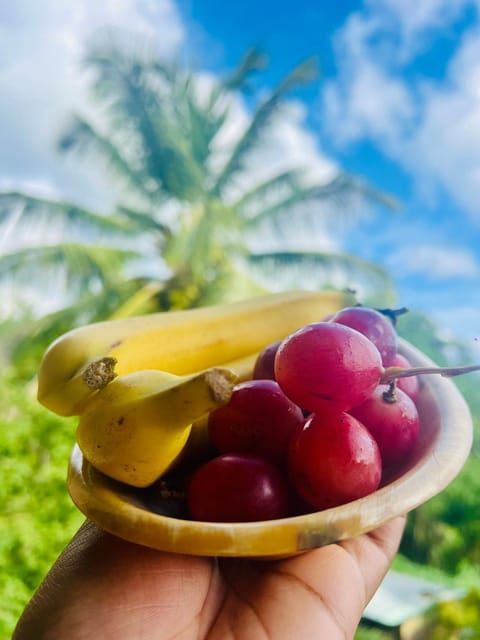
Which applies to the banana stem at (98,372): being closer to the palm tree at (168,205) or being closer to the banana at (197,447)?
the banana at (197,447)

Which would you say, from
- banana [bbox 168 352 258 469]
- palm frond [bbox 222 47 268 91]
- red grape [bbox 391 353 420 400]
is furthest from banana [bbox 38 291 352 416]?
palm frond [bbox 222 47 268 91]

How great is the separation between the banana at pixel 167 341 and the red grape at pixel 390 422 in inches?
9.5

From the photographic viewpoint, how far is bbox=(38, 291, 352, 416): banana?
0.55 m

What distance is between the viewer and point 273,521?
16.5 inches

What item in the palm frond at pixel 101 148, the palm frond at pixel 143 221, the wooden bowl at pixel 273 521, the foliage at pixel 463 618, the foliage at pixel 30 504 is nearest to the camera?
the wooden bowl at pixel 273 521

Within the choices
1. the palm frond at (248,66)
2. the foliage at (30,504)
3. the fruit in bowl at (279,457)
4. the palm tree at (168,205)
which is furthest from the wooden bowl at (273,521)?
the palm frond at (248,66)

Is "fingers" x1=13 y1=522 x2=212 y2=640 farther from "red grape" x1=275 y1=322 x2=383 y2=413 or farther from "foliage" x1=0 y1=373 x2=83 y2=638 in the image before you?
"foliage" x1=0 y1=373 x2=83 y2=638

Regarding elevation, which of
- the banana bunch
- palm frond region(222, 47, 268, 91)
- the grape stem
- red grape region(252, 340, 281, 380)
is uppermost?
palm frond region(222, 47, 268, 91)

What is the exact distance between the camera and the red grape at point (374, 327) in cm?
58

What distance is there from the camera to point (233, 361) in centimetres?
77

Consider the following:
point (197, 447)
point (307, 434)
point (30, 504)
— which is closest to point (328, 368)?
point (307, 434)

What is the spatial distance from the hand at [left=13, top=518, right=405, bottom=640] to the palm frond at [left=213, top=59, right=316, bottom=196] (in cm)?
523

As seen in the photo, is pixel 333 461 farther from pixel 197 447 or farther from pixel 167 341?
pixel 167 341

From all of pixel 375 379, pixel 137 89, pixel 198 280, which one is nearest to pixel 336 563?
pixel 375 379
